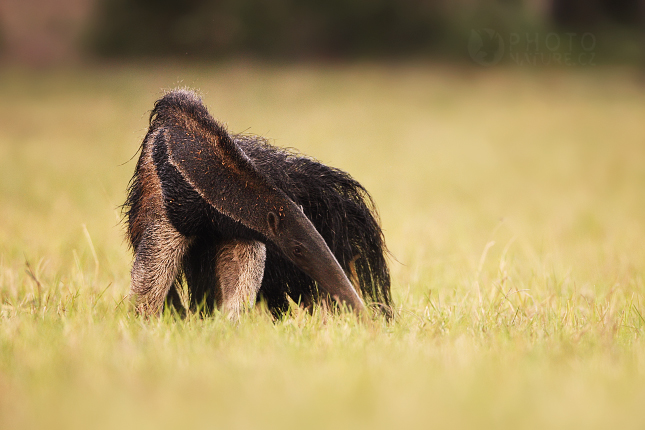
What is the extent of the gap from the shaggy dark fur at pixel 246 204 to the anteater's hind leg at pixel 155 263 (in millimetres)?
57

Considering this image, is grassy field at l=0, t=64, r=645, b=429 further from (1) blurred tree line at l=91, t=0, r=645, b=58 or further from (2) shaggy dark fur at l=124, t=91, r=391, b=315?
(1) blurred tree line at l=91, t=0, r=645, b=58

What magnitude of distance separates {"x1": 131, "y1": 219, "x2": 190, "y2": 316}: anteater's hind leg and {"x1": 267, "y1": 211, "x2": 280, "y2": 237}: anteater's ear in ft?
1.83

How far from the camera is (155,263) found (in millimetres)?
3656

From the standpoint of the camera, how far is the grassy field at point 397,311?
2.27 metres

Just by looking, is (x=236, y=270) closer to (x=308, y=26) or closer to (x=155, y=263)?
(x=155, y=263)

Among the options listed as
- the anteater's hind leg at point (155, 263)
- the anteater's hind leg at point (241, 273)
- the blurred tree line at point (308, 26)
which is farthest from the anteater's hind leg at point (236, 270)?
the blurred tree line at point (308, 26)

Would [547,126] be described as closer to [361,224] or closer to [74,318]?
[361,224]

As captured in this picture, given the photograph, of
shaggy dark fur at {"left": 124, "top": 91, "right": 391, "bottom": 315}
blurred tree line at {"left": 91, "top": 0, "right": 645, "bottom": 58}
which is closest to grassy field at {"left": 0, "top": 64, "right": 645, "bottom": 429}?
shaggy dark fur at {"left": 124, "top": 91, "right": 391, "bottom": 315}

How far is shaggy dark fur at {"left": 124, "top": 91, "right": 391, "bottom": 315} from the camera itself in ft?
11.5

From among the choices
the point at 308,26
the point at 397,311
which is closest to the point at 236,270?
the point at 397,311

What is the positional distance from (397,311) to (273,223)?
1022mm

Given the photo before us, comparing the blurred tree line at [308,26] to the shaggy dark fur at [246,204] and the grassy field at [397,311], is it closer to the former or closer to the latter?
the grassy field at [397,311]

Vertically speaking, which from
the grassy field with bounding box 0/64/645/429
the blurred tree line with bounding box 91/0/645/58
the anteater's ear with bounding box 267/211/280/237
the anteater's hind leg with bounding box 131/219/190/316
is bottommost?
the grassy field with bounding box 0/64/645/429

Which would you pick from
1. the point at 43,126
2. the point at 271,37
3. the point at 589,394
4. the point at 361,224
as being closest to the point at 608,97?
the point at 271,37
